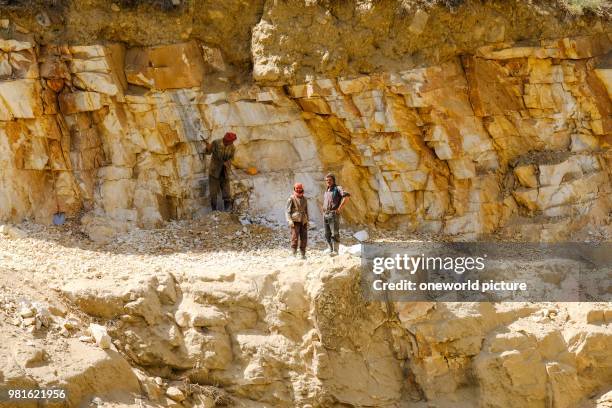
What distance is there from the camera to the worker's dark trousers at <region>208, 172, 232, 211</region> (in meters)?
15.2

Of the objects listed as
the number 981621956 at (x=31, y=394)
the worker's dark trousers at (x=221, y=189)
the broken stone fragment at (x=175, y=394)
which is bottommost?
the broken stone fragment at (x=175, y=394)

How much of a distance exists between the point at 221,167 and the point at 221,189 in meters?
0.41

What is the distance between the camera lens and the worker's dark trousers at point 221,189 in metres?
15.2

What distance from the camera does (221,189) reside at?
15.3 metres

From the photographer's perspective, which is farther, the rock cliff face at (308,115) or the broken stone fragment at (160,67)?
the broken stone fragment at (160,67)

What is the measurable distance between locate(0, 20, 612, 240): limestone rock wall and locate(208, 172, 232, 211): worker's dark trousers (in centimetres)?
25

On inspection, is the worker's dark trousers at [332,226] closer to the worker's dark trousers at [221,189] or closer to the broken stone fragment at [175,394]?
the worker's dark trousers at [221,189]

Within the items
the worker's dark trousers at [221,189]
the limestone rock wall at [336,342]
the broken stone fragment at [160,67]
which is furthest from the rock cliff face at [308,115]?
the limestone rock wall at [336,342]

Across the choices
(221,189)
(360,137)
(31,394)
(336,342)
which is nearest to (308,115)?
(360,137)

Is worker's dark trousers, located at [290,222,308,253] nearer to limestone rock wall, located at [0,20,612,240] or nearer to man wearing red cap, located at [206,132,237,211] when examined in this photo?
limestone rock wall, located at [0,20,612,240]

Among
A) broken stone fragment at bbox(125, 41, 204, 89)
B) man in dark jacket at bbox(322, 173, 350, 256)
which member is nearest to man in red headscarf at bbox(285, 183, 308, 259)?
man in dark jacket at bbox(322, 173, 350, 256)

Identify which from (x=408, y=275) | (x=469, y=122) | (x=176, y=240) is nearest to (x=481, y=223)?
(x=469, y=122)

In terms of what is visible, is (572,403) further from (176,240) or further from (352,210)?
(176,240)

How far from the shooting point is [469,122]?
50.4ft
